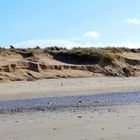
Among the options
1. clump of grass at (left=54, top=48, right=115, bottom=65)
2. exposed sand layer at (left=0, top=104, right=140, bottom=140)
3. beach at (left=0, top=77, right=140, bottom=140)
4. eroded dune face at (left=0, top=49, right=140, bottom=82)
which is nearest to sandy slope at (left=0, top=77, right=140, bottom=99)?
beach at (left=0, top=77, right=140, bottom=140)

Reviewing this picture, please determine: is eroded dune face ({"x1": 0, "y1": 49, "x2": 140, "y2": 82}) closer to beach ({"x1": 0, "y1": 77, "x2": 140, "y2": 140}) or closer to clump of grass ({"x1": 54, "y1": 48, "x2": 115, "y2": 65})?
clump of grass ({"x1": 54, "y1": 48, "x2": 115, "y2": 65})

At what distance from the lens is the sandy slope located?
21.8m

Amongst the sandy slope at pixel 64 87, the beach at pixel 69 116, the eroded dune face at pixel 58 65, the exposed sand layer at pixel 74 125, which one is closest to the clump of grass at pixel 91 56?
the eroded dune face at pixel 58 65

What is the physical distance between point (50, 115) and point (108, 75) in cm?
1603

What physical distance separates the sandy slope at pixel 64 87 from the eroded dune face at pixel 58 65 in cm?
112

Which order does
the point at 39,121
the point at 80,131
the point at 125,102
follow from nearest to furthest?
the point at 80,131
the point at 39,121
the point at 125,102

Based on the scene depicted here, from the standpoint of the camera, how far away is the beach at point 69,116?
10945 millimetres

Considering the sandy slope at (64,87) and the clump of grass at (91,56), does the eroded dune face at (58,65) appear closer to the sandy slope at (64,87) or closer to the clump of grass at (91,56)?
the clump of grass at (91,56)

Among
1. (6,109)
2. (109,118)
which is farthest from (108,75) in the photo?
(109,118)

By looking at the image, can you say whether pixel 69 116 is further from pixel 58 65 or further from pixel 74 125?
pixel 58 65

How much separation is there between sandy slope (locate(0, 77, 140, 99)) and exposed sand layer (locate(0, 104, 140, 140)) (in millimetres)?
6991

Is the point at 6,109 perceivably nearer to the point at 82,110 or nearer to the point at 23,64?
the point at 82,110

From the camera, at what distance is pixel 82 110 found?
49.7 ft

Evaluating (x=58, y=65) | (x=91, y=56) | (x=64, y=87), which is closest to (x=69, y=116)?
(x=64, y=87)
